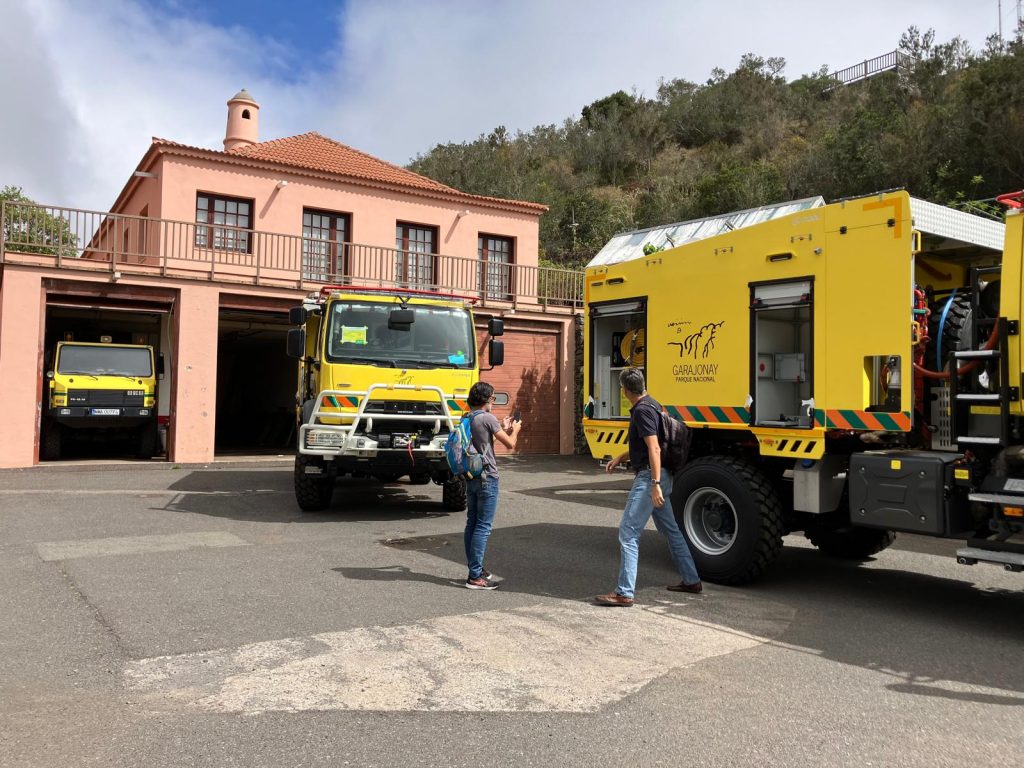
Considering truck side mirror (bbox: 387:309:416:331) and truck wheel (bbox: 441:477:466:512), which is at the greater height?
truck side mirror (bbox: 387:309:416:331)

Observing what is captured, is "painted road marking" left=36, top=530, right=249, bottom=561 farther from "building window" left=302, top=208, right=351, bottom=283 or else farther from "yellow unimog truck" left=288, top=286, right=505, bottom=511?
"building window" left=302, top=208, right=351, bottom=283

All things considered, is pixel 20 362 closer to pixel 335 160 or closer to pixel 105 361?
pixel 105 361

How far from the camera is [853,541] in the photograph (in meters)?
7.62

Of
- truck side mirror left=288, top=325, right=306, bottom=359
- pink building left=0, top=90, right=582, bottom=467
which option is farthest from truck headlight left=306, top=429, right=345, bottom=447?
pink building left=0, top=90, right=582, bottom=467

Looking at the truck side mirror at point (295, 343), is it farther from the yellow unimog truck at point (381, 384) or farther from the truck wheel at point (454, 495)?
the truck wheel at point (454, 495)

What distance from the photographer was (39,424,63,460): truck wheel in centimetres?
1609

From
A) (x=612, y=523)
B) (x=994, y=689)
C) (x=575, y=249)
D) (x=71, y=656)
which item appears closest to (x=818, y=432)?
(x=994, y=689)

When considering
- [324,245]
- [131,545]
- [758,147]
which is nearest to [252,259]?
[324,245]

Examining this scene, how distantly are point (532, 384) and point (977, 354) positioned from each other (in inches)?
605

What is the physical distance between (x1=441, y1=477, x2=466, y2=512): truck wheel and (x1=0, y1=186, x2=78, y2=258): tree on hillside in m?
9.97

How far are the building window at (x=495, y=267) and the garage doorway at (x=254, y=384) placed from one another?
17.8 ft

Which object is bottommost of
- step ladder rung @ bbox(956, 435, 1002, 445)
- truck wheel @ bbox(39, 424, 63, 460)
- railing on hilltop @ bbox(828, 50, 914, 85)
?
truck wheel @ bbox(39, 424, 63, 460)

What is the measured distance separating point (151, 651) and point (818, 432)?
468cm

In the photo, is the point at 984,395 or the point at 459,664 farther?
the point at 984,395
